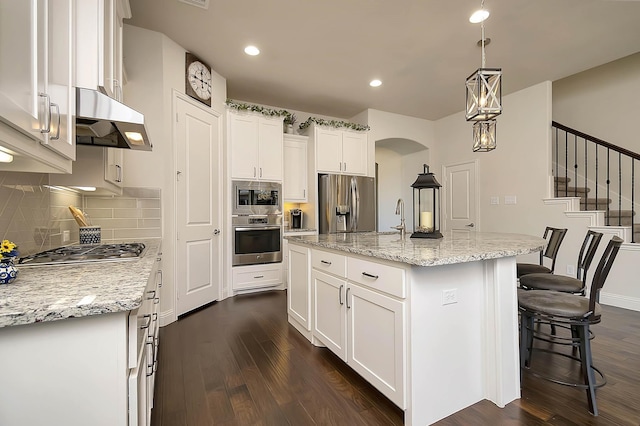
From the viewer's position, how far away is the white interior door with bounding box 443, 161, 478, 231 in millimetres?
5012

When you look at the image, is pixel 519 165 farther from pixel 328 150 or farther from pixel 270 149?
pixel 270 149

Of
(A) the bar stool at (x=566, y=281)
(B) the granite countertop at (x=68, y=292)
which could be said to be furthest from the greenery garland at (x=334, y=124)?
(B) the granite countertop at (x=68, y=292)

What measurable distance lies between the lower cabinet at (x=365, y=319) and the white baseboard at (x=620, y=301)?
3579mm

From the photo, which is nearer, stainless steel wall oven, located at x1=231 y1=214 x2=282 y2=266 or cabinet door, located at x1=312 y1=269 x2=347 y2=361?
cabinet door, located at x1=312 y1=269 x2=347 y2=361

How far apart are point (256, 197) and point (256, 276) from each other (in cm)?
110

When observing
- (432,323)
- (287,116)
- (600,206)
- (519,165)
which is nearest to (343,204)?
(287,116)

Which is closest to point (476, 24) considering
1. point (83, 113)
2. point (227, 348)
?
point (83, 113)

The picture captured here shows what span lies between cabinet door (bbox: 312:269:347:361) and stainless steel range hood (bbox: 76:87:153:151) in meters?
1.51

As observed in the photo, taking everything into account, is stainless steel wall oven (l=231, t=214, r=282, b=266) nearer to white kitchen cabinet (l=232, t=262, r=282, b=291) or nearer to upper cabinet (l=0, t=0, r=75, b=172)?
white kitchen cabinet (l=232, t=262, r=282, b=291)

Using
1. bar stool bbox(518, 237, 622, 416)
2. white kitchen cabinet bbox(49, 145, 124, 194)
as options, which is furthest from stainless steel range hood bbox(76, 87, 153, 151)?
bar stool bbox(518, 237, 622, 416)

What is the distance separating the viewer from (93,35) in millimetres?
1255

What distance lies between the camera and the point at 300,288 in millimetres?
2570

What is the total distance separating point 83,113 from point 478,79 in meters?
2.25

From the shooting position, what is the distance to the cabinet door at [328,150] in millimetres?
4562
